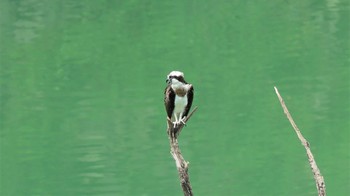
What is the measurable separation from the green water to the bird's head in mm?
8256

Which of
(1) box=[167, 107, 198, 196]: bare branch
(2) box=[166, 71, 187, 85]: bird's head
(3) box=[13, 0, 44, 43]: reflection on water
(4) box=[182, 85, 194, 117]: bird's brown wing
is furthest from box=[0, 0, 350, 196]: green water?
(2) box=[166, 71, 187, 85]: bird's head

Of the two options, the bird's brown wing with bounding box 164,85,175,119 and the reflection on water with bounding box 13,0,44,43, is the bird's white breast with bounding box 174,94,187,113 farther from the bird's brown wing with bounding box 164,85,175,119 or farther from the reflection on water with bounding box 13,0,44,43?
the reflection on water with bounding box 13,0,44,43

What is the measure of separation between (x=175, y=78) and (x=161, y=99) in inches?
539

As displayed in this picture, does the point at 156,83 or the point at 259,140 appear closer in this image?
the point at 259,140

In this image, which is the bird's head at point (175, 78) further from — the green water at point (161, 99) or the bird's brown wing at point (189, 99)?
the green water at point (161, 99)

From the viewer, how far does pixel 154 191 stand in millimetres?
14234

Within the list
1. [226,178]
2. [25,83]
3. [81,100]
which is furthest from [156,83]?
[226,178]

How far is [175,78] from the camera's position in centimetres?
551

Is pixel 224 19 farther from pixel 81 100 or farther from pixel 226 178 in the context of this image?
pixel 226 178

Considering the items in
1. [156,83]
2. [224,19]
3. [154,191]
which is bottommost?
[224,19]

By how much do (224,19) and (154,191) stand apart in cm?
1718

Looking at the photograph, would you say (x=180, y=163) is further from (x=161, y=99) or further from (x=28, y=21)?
(x=28, y=21)

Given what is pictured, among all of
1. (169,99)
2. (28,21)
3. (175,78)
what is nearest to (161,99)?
(169,99)

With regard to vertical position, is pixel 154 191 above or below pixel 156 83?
above
